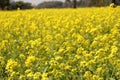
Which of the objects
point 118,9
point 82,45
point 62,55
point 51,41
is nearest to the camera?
point 62,55

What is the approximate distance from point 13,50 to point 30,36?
1.37 metres

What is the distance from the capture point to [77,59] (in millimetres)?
5508

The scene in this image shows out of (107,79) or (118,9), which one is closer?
(107,79)

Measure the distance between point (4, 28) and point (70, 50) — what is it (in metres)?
3.29

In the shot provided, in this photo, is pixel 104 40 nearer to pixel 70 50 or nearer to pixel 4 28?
pixel 70 50

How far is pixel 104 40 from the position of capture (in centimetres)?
610

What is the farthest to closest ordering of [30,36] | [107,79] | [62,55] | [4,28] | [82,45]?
[4,28]
[30,36]
[82,45]
[62,55]
[107,79]

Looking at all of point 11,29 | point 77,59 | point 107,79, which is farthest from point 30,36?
point 107,79

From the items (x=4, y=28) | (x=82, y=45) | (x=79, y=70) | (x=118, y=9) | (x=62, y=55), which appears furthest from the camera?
(x=118, y=9)

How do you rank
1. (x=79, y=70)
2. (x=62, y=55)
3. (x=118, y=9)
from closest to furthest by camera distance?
1. (x=79, y=70)
2. (x=62, y=55)
3. (x=118, y=9)

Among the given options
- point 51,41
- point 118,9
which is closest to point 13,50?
point 51,41

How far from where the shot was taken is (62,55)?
5848mm

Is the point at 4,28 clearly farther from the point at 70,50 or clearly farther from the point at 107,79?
the point at 107,79

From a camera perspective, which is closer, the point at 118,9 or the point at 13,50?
the point at 13,50
